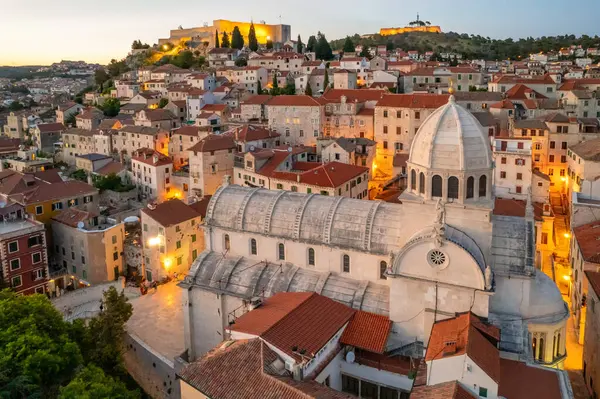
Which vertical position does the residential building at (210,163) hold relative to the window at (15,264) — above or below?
above

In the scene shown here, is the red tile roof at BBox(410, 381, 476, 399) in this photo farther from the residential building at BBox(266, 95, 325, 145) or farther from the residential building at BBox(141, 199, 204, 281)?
the residential building at BBox(266, 95, 325, 145)

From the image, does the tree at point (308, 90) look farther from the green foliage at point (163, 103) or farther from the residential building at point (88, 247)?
the residential building at point (88, 247)

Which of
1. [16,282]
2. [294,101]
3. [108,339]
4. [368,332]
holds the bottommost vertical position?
[16,282]

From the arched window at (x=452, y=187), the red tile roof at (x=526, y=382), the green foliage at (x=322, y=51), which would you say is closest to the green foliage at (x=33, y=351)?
the red tile roof at (x=526, y=382)

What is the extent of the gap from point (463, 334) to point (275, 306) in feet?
29.8

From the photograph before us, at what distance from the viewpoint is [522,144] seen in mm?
52531

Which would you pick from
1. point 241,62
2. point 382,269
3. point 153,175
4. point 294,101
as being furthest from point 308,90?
point 382,269

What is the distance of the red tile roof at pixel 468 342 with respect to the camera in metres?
19.8

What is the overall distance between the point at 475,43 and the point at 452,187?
15627 centimetres

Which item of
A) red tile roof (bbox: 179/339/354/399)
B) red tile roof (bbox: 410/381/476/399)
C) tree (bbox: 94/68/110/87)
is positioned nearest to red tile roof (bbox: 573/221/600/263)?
red tile roof (bbox: 410/381/476/399)

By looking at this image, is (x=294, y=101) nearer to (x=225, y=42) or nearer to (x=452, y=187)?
(x=452, y=187)

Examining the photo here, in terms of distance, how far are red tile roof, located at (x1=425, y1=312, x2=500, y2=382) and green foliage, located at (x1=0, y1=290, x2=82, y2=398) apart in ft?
55.8

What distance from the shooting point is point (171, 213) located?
158ft

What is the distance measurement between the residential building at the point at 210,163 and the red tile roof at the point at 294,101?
11.4 meters
